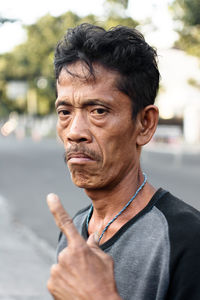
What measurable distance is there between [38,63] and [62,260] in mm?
50928

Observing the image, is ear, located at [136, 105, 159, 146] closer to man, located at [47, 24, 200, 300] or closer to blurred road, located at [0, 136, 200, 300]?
man, located at [47, 24, 200, 300]

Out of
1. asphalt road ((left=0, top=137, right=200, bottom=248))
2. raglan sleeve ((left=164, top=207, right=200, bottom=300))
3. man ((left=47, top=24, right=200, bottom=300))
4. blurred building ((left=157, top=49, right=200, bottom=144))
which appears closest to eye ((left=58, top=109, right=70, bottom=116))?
man ((left=47, top=24, right=200, bottom=300))

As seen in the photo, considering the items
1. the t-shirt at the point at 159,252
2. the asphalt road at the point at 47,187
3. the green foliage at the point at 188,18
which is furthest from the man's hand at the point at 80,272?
the green foliage at the point at 188,18

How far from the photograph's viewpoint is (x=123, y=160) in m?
1.51

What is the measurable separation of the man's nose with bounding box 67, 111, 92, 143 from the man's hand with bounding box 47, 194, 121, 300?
29 cm

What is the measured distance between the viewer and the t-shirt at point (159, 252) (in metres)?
1.26

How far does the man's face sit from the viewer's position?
56.8 inches

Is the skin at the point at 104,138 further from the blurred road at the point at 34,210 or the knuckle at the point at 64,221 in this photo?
the blurred road at the point at 34,210

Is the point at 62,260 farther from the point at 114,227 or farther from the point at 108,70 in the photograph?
the point at 108,70

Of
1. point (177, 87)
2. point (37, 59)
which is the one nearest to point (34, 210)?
point (177, 87)

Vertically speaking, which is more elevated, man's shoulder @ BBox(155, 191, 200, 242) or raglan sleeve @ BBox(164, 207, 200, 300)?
man's shoulder @ BBox(155, 191, 200, 242)

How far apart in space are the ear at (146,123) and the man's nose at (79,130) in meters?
0.17

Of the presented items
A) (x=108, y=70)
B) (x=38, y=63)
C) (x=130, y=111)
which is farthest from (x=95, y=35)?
(x=38, y=63)

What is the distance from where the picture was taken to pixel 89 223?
171 centimetres
